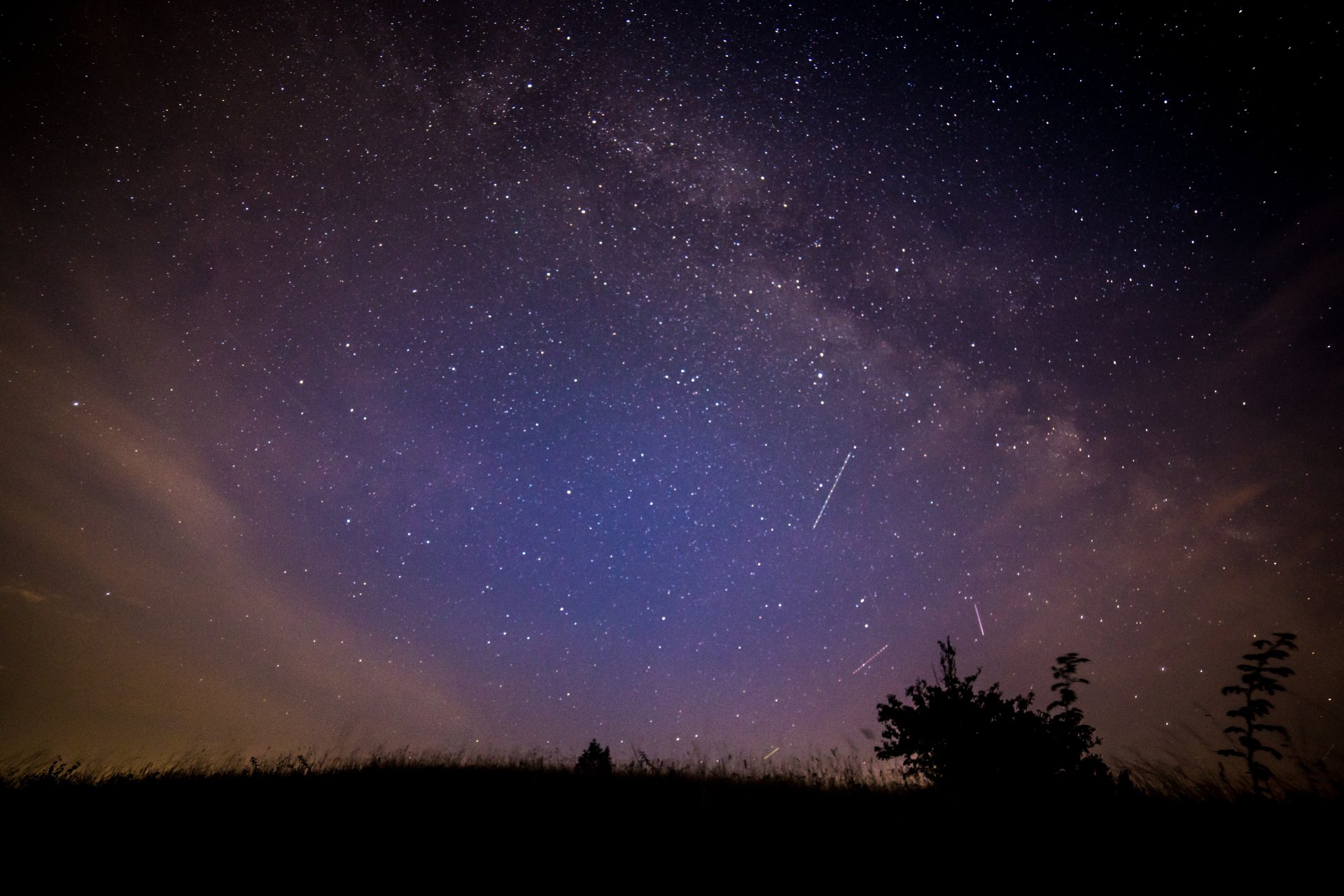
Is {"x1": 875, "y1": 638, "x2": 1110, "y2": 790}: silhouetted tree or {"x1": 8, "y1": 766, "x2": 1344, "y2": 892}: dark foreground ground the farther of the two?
{"x1": 875, "y1": 638, "x2": 1110, "y2": 790}: silhouetted tree

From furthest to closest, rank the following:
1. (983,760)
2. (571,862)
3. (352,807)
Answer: (983,760), (352,807), (571,862)

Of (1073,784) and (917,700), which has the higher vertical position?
(917,700)

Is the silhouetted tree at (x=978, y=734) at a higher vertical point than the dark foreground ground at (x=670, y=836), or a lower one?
higher

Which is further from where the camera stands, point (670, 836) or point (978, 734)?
point (978, 734)

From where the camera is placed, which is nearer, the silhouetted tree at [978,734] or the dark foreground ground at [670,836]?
the dark foreground ground at [670,836]

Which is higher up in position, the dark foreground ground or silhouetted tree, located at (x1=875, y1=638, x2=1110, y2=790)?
silhouetted tree, located at (x1=875, y1=638, x2=1110, y2=790)

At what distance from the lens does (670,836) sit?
4.66 metres

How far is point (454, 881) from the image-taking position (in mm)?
4031

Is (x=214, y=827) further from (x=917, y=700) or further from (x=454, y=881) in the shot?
(x=917, y=700)

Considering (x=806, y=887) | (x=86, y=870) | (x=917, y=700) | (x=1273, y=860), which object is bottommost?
(x=86, y=870)

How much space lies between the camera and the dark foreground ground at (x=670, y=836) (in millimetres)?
3846

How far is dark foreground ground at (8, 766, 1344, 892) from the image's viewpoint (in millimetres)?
3846

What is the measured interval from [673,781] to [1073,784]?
4982 millimetres

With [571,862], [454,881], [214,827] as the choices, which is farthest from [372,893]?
[214,827]
